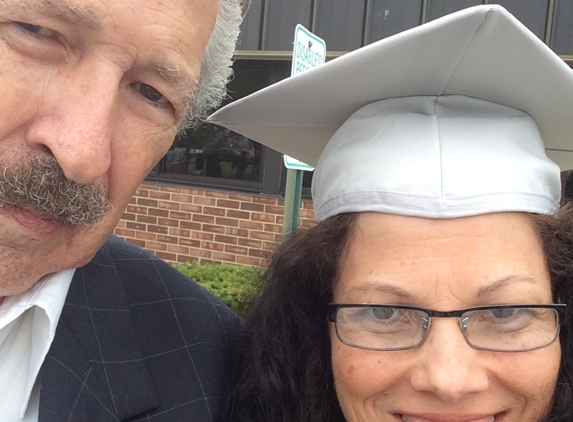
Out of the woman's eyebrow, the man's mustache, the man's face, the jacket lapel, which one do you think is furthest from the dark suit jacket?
the woman's eyebrow

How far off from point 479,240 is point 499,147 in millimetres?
276

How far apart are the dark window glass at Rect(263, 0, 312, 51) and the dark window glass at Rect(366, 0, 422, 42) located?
56 centimetres

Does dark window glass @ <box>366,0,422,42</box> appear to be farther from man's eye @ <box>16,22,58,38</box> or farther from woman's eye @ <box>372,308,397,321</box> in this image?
man's eye @ <box>16,22,58,38</box>

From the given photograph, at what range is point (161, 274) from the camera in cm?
188

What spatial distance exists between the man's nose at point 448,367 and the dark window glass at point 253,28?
13.5 ft

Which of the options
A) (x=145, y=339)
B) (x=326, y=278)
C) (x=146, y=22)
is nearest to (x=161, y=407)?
(x=145, y=339)

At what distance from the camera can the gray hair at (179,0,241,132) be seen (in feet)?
5.68

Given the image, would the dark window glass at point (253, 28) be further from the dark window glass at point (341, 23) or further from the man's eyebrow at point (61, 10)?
the man's eyebrow at point (61, 10)

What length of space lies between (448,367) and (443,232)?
33cm

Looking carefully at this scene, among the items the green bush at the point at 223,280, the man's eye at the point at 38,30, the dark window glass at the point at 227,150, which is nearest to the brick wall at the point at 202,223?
the dark window glass at the point at 227,150

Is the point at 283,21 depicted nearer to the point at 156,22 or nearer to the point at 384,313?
the point at 156,22

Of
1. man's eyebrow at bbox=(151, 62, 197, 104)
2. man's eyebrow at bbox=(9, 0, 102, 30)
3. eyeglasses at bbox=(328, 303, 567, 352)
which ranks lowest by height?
eyeglasses at bbox=(328, 303, 567, 352)

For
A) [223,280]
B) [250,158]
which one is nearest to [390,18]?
[250,158]

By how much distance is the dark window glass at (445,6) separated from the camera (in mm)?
4445
